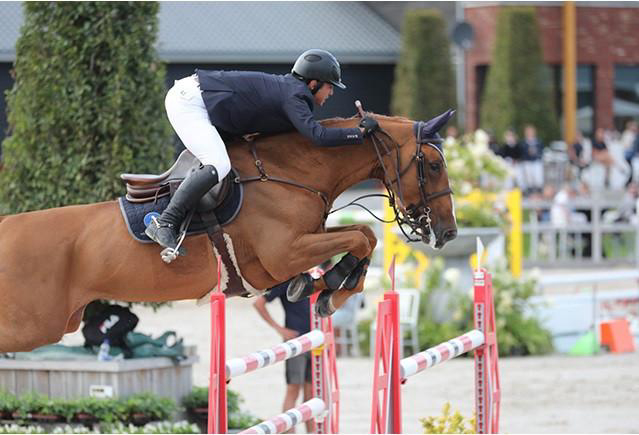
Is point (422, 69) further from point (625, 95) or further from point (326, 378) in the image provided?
point (326, 378)

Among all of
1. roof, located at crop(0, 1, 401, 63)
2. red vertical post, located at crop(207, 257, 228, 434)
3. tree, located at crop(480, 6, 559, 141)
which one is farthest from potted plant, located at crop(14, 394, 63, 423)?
tree, located at crop(480, 6, 559, 141)

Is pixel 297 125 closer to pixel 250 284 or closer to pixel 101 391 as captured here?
pixel 250 284

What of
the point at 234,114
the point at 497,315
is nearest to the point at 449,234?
the point at 234,114

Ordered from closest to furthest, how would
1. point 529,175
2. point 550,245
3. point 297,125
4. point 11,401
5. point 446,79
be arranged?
point 297,125, point 11,401, point 550,245, point 529,175, point 446,79

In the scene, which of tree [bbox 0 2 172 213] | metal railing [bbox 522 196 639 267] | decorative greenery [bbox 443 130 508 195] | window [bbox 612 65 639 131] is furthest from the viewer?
window [bbox 612 65 639 131]

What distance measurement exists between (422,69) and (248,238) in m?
21.1

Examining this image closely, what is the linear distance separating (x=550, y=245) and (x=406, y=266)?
669cm

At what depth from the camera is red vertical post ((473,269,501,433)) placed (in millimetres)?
6625

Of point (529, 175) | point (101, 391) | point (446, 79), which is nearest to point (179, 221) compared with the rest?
point (101, 391)

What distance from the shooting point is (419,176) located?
6.30 meters

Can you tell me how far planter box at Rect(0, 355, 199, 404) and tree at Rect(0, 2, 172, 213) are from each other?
41.4 inches

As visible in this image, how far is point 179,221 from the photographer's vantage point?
6.03 meters

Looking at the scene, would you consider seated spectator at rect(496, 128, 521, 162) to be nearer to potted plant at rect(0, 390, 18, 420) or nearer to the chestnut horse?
potted plant at rect(0, 390, 18, 420)

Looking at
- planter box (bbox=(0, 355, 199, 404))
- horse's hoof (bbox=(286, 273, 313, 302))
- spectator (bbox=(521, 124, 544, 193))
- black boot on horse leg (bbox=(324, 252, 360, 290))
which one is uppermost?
spectator (bbox=(521, 124, 544, 193))
